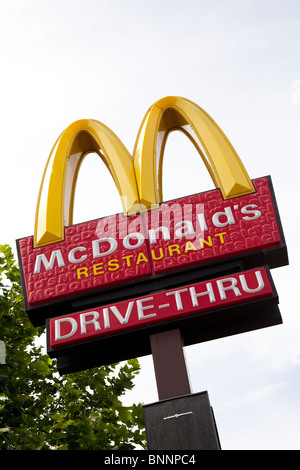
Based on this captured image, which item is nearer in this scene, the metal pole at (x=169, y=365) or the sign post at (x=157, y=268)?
the metal pole at (x=169, y=365)

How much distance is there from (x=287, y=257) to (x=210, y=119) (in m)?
2.72

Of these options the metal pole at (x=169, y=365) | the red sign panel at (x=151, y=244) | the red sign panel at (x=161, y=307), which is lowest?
the metal pole at (x=169, y=365)

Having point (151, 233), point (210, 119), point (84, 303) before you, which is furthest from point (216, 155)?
point (84, 303)

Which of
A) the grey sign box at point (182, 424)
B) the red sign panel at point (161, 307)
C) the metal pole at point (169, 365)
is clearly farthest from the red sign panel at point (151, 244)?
the grey sign box at point (182, 424)

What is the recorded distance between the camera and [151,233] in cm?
795

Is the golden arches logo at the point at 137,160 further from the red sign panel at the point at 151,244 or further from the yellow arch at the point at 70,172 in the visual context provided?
the red sign panel at the point at 151,244

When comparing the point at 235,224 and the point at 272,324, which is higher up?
the point at 235,224

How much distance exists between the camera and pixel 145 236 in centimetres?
796

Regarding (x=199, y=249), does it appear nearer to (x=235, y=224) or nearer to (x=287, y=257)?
(x=235, y=224)

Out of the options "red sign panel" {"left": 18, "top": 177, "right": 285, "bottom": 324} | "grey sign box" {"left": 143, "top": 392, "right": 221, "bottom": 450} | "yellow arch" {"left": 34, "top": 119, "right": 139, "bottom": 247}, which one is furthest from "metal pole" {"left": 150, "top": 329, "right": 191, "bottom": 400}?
"yellow arch" {"left": 34, "top": 119, "right": 139, "bottom": 247}

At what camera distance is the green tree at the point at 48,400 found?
9086mm

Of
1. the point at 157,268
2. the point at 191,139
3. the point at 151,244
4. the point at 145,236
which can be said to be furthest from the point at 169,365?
the point at 191,139

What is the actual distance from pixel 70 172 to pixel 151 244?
2253mm

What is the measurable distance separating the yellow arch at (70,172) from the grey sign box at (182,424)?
9.71ft
